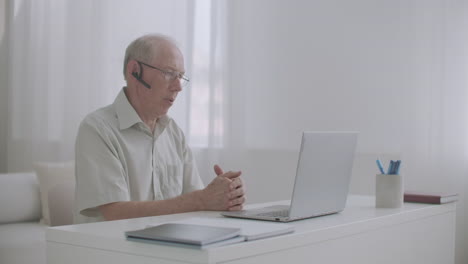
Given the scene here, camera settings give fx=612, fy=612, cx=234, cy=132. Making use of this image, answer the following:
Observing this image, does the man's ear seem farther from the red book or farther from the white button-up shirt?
the red book

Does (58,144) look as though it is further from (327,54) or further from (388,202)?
(388,202)

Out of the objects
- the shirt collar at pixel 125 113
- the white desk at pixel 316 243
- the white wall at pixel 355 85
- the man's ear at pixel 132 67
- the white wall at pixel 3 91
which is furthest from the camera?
the white wall at pixel 3 91

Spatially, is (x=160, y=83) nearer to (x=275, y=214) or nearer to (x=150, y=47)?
(x=150, y=47)

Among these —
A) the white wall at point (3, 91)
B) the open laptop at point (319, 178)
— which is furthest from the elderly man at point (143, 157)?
the white wall at point (3, 91)

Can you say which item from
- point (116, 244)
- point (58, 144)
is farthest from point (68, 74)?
point (116, 244)

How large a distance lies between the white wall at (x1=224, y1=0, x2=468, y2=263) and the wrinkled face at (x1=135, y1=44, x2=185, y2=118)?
Answer: 1.24 metres

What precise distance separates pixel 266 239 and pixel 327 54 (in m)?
2.27

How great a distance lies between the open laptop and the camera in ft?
5.14

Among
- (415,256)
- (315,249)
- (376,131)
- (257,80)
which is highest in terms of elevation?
(257,80)

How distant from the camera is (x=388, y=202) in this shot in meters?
1.98

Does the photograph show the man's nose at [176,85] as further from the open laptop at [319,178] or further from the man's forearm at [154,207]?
the open laptop at [319,178]

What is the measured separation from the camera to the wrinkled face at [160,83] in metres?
2.35

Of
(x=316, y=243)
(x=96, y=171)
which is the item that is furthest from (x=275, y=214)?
(x=96, y=171)

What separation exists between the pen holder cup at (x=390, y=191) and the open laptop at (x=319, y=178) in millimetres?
240
